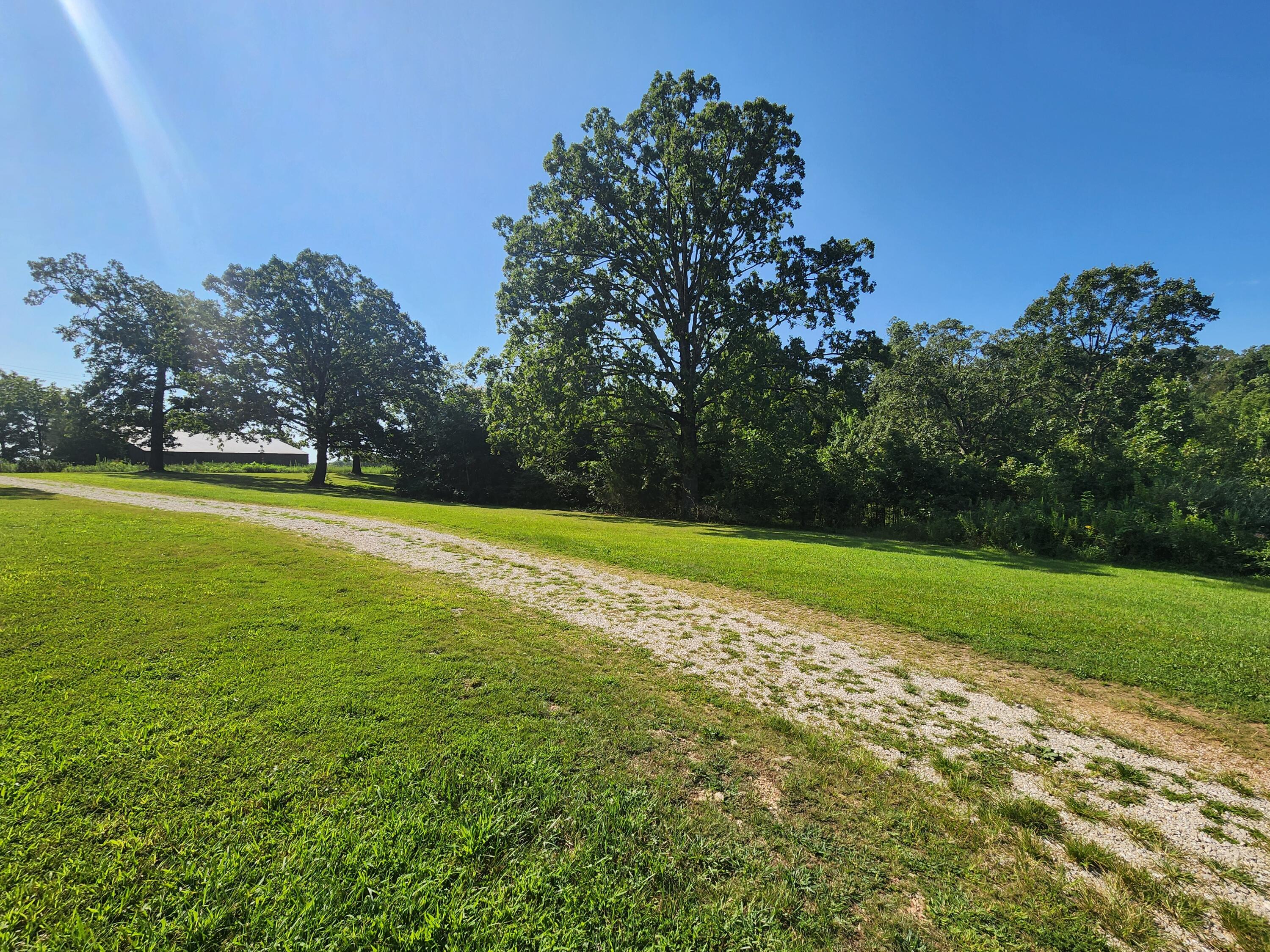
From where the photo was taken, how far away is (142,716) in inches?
127

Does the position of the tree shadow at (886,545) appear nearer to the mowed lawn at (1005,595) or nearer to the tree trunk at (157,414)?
the mowed lawn at (1005,595)

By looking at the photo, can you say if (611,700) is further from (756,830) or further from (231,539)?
(231,539)

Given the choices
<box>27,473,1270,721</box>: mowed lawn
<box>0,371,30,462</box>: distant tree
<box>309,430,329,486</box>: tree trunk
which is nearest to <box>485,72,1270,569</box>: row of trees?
<box>27,473,1270,721</box>: mowed lawn

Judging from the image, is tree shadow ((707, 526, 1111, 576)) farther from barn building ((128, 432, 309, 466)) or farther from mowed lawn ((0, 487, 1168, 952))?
barn building ((128, 432, 309, 466))

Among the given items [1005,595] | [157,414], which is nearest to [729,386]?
[1005,595]

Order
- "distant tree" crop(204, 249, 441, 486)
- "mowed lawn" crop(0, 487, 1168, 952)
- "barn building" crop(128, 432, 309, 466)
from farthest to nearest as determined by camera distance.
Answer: "barn building" crop(128, 432, 309, 466) < "distant tree" crop(204, 249, 441, 486) < "mowed lawn" crop(0, 487, 1168, 952)

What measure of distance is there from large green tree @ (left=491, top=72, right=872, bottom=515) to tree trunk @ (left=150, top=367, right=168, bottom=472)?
111 feet

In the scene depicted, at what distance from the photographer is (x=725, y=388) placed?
20.6 meters

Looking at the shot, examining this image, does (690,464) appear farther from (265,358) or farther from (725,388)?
(265,358)

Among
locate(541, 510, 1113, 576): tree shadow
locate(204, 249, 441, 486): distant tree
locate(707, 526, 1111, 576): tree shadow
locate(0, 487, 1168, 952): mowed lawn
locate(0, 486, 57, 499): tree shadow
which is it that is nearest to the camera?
locate(0, 487, 1168, 952): mowed lawn

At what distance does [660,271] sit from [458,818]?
2312 centimetres

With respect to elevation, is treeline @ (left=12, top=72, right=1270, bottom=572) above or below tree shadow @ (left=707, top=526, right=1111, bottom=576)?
above

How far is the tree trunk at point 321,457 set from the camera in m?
33.8

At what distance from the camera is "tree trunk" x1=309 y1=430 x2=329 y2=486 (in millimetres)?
33781
